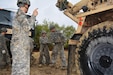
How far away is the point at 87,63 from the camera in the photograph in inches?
191

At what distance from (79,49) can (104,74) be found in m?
0.71

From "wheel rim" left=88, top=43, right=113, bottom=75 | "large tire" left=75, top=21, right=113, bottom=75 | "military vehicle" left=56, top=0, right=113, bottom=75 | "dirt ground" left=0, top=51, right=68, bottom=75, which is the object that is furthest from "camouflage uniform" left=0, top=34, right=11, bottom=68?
"wheel rim" left=88, top=43, right=113, bottom=75

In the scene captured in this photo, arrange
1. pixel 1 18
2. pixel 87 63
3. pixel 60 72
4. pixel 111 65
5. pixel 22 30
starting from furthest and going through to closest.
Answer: pixel 1 18, pixel 60 72, pixel 22 30, pixel 87 63, pixel 111 65

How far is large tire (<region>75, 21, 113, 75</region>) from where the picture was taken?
175 inches

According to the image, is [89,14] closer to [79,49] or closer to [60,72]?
[79,49]

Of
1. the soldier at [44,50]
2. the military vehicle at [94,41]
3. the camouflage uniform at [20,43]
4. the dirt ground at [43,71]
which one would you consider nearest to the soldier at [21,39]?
the camouflage uniform at [20,43]

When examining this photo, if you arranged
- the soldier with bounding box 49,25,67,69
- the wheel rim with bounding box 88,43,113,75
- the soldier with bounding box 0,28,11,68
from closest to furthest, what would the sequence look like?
the wheel rim with bounding box 88,43,113,75, the soldier with bounding box 0,28,11,68, the soldier with bounding box 49,25,67,69

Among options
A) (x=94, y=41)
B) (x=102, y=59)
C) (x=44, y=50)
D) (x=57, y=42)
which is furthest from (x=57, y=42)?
(x=102, y=59)

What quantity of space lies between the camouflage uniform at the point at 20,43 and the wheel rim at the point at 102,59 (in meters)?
1.25

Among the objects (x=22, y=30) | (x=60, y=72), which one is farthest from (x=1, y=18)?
(x=22, y=30)

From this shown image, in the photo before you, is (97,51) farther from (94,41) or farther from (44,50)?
(44,50)

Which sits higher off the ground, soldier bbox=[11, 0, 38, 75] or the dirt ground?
soldier bbox=[11, 0, 38, 75]

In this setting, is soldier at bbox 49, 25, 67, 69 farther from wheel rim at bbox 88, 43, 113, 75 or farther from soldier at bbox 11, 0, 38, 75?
wheel rim at bbox 88, 43, 113, 75

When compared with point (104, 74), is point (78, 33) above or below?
above
